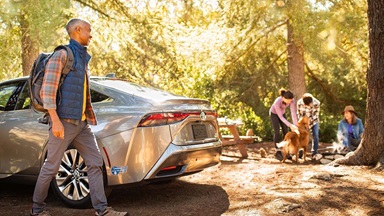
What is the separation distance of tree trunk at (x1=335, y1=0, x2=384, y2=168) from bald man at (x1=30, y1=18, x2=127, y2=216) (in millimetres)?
4525

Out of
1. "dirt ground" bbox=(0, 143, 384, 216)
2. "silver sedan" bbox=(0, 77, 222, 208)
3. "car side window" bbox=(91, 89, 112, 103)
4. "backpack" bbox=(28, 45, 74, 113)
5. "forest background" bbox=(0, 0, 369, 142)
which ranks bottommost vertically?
"dirt ground" bbox=(0, 143, 384, 216)

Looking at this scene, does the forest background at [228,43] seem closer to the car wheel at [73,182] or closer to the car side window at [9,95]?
the car side window at [9,95]

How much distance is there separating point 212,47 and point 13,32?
5.36m

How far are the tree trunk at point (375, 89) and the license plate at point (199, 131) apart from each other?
304 centimetres

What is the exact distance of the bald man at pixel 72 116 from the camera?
4.75 metres

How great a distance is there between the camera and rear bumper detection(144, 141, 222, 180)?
5.59m

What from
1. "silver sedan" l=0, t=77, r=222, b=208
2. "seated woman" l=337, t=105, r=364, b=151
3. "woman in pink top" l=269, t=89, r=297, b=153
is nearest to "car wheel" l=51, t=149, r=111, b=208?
"silver sedan" l=0, t=77, r=222, b=208

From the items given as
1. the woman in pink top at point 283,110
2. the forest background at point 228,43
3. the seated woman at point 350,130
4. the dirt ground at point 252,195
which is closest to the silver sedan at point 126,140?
the dirt ground at point 252,195

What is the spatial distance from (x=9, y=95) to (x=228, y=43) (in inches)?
327

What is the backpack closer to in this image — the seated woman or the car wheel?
the car wheel

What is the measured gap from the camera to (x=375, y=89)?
7.68 meters

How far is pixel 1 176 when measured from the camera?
6.47m

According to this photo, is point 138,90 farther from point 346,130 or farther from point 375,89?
point 346,130

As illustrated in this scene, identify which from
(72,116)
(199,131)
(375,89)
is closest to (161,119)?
(199,131)
